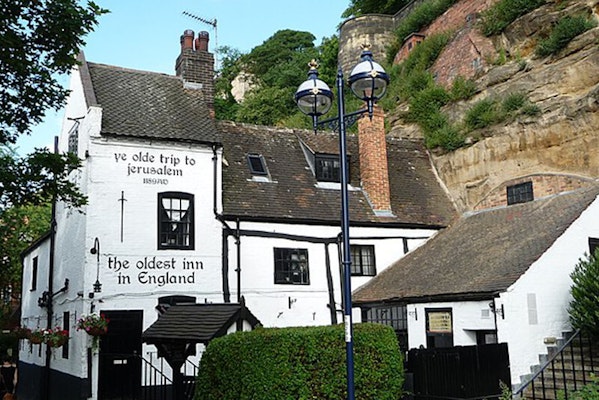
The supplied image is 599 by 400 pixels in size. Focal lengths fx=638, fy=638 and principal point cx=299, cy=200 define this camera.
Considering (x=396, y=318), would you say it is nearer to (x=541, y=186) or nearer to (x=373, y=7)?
(x=541, y=186)

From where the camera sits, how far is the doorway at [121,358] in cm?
A: 1560

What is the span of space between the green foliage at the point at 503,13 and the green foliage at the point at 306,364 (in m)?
16.7

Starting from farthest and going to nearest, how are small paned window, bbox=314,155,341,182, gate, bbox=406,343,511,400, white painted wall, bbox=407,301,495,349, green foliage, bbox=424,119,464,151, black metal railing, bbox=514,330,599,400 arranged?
green foliage, bbox=424,119,464,151 → small paned window, bbox=314,155,341,182 → white painted wall, bbox=407,301,495,349 → black metal railing, bbox=514,330,599,400 → gate, bbox=406,343,511,400

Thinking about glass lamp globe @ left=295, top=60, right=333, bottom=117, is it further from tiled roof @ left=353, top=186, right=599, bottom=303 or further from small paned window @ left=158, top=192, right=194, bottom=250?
small paned window @ left=158, top=192, right=194, bottom=250

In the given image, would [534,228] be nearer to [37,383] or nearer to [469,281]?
[469,281]

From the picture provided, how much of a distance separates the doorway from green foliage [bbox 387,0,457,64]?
20.1 meters

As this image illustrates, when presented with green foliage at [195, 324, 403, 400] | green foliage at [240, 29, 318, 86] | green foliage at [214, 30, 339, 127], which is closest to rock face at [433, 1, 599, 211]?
green foliage at [195, 324, 403, 400]

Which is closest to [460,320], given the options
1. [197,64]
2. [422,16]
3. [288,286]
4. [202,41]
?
[288,286]

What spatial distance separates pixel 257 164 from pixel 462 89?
8.44m

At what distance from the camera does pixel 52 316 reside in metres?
18.6

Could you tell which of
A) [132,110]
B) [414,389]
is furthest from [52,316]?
[414,389]

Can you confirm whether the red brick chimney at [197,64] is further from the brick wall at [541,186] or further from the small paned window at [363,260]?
the brick wall at [541,186]

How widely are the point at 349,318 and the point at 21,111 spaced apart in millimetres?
7740

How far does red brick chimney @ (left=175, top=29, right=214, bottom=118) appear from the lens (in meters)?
19.6
